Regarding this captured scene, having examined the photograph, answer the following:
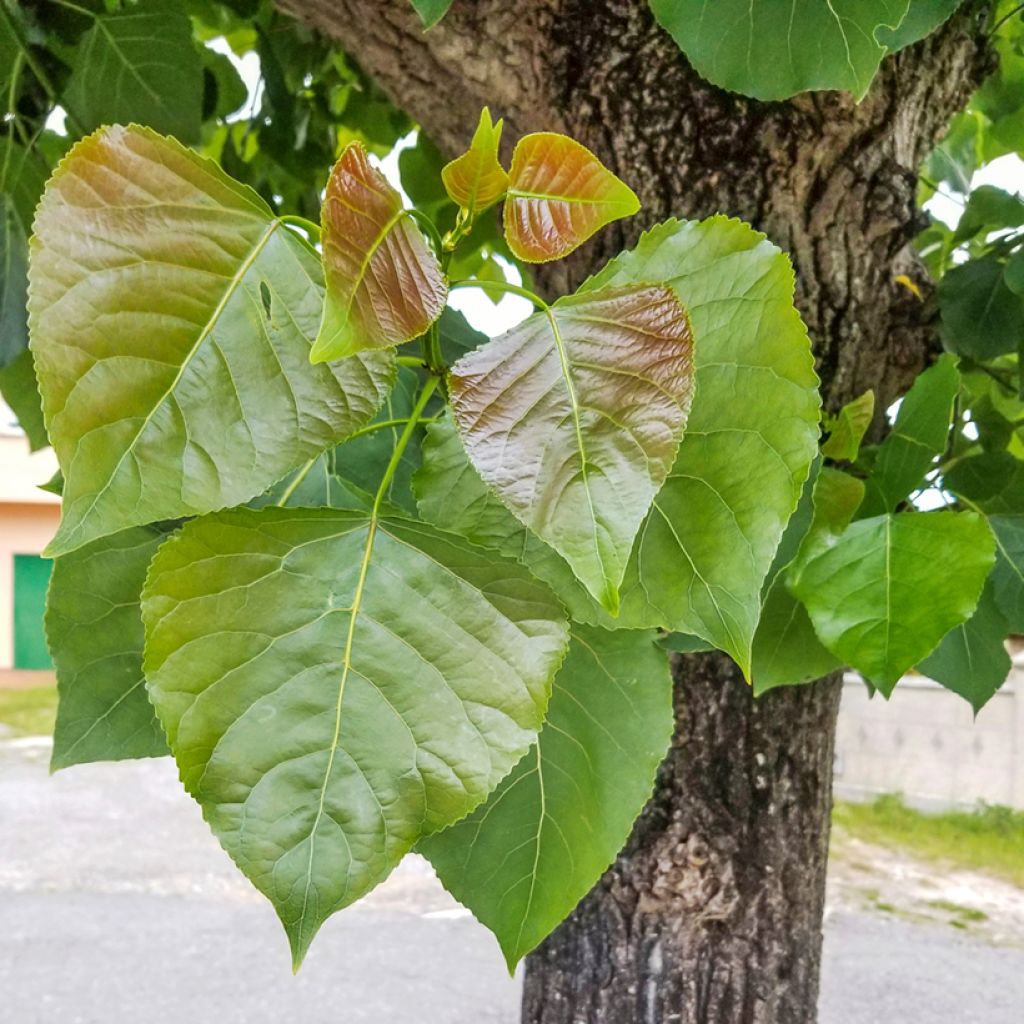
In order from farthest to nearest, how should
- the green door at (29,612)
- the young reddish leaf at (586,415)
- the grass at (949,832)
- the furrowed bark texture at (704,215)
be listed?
the green door at (29,612), the grass at (949,832), the furrowed bark texture at (704,215), the young reddish leaf at (586,415)

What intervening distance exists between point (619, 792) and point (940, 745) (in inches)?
92.8

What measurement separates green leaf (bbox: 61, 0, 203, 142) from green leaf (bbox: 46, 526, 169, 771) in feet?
0.70

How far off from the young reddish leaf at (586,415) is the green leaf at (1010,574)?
0.76 ft

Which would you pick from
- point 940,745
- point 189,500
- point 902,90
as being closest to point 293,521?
point 189,500

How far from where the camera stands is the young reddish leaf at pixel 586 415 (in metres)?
0.17

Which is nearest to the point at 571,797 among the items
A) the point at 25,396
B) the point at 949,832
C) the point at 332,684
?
the point at 332,684

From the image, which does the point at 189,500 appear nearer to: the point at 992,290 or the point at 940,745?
the point at 992,290

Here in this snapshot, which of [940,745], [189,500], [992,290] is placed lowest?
[940,745]

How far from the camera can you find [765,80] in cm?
30

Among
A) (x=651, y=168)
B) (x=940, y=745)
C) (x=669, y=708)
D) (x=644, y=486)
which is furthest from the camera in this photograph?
(x=940, y=745)

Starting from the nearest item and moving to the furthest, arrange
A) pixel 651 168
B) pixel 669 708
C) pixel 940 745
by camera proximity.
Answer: pixel 669 708, pixel 651 168, pixel 940 745

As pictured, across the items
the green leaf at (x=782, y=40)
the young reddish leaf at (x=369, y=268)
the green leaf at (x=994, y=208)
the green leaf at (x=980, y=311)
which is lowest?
the young reddish leaf at (x=369, y=268)

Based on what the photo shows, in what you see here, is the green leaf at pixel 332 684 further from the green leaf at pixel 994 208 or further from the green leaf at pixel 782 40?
the green leaf at pixel 994 208

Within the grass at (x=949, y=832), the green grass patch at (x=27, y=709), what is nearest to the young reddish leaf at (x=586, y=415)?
the grass at (x=949, y=832)
